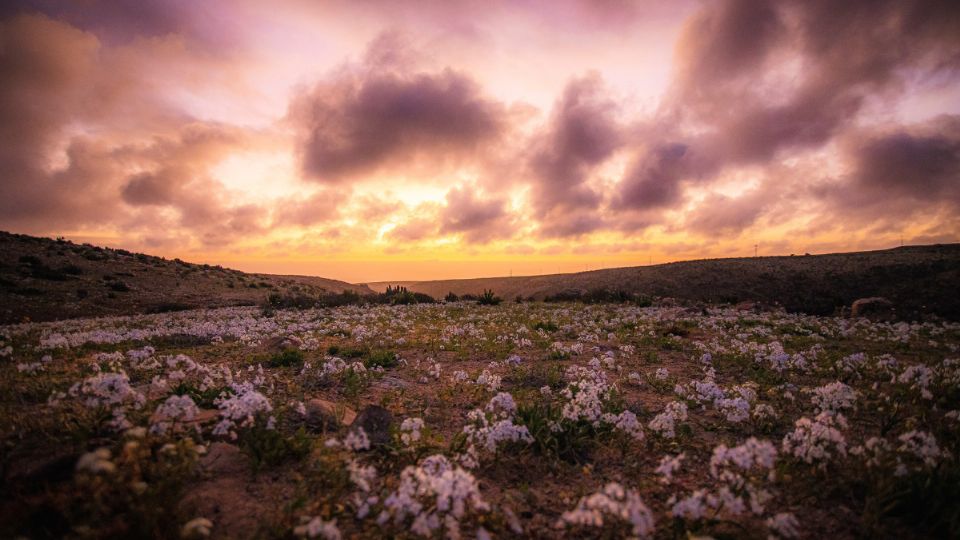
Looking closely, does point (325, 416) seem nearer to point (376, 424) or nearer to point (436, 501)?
point (376, 424)

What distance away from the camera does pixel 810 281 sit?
34.8 m

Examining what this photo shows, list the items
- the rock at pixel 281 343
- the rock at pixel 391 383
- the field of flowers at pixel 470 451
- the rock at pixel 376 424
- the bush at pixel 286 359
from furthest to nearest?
the rock at pixel 281 343 < the bush at pixel 286 359 < the rock at pixel 391 383 < the rock at pixel 376 424 < the field of flowers at pixel 470 451

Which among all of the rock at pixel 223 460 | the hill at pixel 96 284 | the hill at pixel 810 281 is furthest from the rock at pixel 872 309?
the hill at pixel 96 284

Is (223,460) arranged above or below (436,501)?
above

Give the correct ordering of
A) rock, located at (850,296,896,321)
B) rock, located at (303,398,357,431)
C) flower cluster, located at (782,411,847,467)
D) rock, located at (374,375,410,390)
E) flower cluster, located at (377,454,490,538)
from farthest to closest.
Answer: rock, located at (850,296,896,321)
rock, located at (374,375,410,390)
rock, located at (303,398,357,431)
flower cluster, located at (782,411,847,467)
flower cluster, located at (377,454,490,538)

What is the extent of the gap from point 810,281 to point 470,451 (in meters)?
41.9

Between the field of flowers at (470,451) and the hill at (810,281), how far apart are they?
1971cm

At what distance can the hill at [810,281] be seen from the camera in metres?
24.2

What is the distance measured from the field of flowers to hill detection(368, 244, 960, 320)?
776 inches

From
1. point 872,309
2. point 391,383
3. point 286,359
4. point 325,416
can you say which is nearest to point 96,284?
point 286,359

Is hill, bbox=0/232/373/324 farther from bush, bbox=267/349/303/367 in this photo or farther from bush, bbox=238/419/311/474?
bush, bbox=238/419/311/474

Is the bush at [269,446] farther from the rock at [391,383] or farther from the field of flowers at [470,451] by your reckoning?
the rock at [391,383]

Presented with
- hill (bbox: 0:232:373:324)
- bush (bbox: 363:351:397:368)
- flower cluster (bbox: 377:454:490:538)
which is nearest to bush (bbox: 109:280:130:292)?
hill (bbox: 0:232:373:324)

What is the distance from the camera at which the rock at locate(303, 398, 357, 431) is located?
6062 mm
